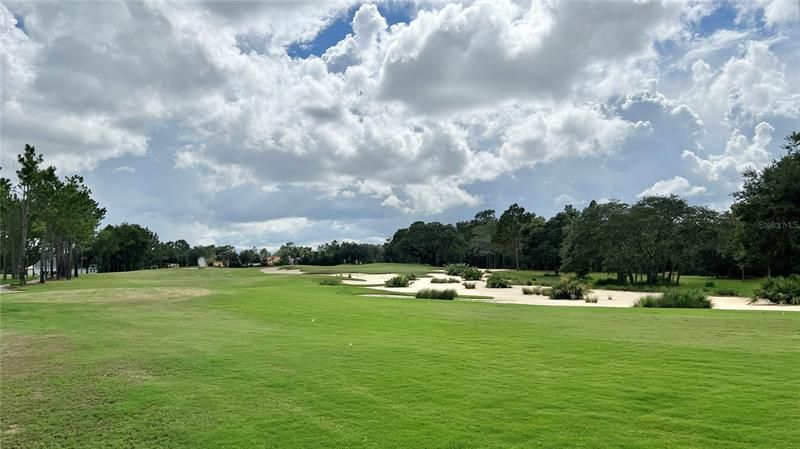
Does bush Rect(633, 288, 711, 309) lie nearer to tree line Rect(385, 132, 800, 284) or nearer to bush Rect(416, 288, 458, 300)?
bush Rect(416, 288, 458, 300)

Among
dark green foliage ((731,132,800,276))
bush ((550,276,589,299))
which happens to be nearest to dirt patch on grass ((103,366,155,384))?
bush ((550,276,589,299))

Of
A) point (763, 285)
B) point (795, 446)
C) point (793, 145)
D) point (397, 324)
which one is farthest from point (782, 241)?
point (795, 446)

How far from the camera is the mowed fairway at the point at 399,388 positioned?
6793 mm

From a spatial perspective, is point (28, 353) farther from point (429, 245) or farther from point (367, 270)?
point (429, 245)

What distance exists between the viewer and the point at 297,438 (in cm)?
672

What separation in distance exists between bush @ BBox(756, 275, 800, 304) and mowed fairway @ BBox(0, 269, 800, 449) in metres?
17.6

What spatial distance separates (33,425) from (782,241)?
173 feet

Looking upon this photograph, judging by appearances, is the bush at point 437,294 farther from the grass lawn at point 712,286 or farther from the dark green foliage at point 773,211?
the dark green foliage at point 773,211

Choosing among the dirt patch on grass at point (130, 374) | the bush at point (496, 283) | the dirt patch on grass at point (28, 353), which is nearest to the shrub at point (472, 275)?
the bush at point (496, 283)

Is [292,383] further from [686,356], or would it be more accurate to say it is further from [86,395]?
[686,356]
